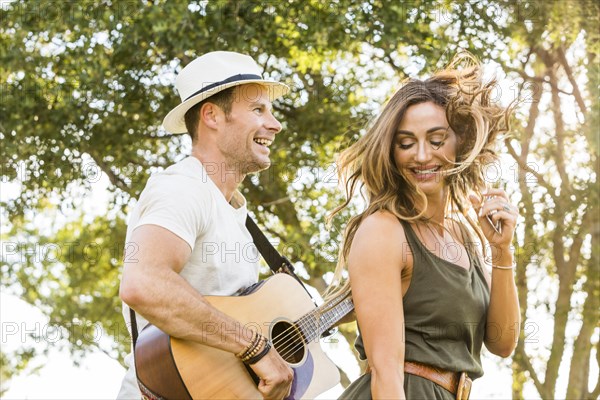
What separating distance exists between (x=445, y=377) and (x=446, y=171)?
2.34ft

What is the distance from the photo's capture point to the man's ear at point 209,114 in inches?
162

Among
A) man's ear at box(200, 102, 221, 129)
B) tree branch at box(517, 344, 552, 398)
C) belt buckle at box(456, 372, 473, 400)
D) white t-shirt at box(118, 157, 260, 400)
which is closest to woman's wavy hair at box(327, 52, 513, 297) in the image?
white t-shirt at box(118, 157, 260, 400)

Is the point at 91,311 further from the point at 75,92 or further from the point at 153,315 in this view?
the point at 153,315

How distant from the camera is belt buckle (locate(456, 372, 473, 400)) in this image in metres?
3.11

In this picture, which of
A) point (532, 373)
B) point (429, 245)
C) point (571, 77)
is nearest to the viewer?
point (429, 245)

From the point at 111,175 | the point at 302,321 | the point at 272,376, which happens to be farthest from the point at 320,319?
the point at 111,175

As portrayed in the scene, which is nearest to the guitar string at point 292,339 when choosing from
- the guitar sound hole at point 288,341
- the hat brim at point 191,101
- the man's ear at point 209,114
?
the guitar sound hole at point 288,341

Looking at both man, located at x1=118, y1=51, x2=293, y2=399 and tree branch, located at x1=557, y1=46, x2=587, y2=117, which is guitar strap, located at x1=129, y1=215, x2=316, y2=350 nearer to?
man, located at x1=118, y1=51, x2=293, y2=399

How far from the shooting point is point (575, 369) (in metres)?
9.91

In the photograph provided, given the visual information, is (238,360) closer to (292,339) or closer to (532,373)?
(292,339)

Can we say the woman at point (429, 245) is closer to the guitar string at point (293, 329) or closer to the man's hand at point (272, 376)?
the guitar string at point (293, 329)

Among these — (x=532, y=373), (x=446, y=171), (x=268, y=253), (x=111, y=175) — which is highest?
(x=111, y=175)

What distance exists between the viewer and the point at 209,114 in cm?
414

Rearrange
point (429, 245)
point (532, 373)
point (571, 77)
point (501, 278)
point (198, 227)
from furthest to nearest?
1. point (571, 77)
2. point (532, 373)
3. point (198, 227)
4. point (501, 278)
5. point (429, 245)
